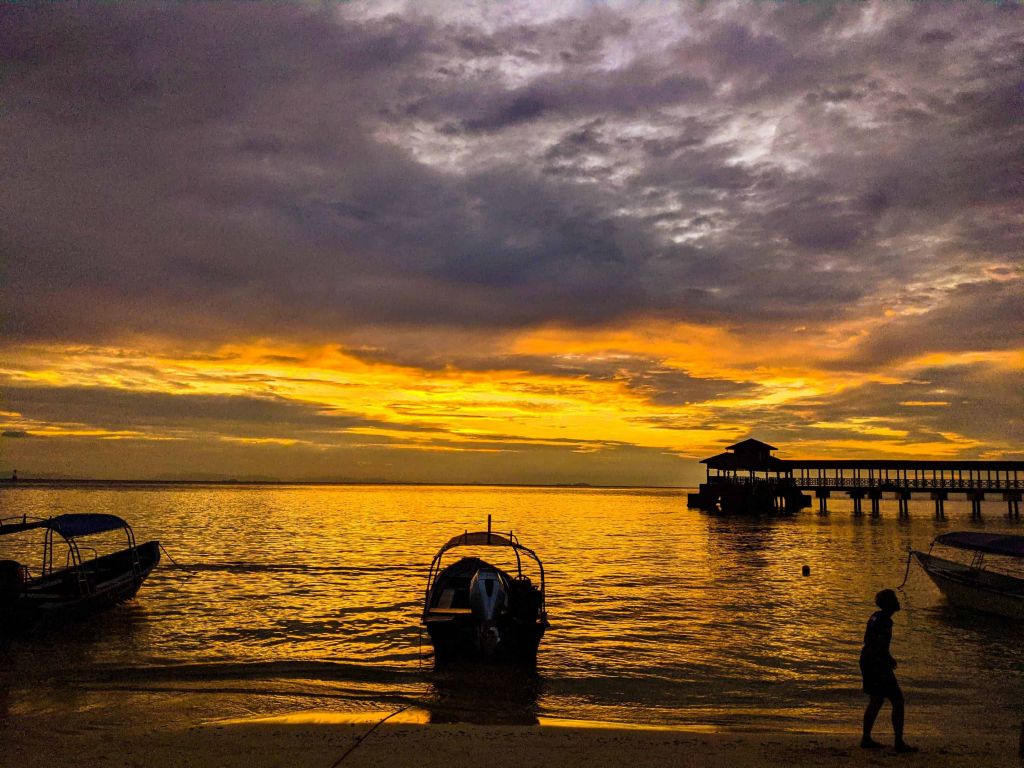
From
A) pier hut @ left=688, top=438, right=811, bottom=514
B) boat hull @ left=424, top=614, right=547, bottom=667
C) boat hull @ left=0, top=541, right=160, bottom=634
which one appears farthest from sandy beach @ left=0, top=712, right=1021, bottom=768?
pier hut @ left=688, top=438, right=811, bottom=514

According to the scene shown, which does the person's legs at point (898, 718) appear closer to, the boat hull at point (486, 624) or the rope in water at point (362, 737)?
the rope in water at point (362, 737)

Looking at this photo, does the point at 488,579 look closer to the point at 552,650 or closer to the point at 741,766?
the point at 552,650

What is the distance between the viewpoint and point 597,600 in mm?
28688

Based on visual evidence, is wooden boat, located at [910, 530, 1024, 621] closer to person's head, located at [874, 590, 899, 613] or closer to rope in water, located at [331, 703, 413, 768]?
person's head, located at [874, 590, 899, 613]

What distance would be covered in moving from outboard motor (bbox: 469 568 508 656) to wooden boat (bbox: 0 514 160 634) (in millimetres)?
12332

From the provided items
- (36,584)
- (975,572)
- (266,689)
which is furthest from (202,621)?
(975,572)

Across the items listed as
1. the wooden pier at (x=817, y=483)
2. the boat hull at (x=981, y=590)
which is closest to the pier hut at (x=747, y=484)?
the wooden pier at (x=817, y=483)

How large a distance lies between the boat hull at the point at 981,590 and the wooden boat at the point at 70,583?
2877 centimetres

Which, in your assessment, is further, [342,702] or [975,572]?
[975,572]

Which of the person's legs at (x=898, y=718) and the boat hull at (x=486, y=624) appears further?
the boat hull at (x=486, y=624)

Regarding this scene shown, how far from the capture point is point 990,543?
23.1m

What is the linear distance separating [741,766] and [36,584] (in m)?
22.8

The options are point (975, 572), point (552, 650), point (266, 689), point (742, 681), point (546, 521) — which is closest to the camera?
point (266, 689)

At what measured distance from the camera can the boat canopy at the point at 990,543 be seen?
862 inches
